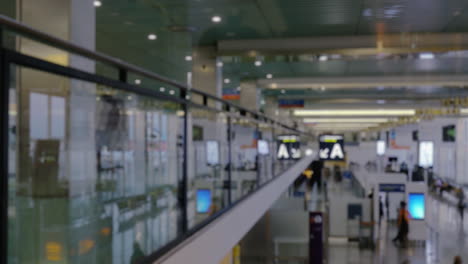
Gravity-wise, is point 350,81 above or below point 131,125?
above

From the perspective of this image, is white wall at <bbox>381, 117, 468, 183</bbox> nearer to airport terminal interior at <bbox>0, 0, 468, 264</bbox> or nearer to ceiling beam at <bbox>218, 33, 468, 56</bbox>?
airport terminal interior at <bbox>0, 0, 468, 264</bbox>

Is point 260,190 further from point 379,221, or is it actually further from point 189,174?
point 379,221

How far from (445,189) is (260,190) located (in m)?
26.0

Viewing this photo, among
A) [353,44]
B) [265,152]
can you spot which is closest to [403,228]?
[353,44]

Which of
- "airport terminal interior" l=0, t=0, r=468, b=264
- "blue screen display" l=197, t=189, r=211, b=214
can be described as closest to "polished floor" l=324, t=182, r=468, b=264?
"airport terminal interior" l=0, t=0, r=468, b=264

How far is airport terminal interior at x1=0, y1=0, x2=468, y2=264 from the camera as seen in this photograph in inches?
84.6

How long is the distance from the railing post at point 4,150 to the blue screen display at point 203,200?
305cm

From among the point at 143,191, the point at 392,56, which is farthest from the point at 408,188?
the point at 143,191

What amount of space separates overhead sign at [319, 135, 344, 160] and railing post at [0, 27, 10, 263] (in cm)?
2247

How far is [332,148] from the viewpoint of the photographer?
24.0 meters

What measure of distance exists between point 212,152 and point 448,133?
32662 millimetres

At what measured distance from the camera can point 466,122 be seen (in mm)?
32812

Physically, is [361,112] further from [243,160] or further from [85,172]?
[85,172]

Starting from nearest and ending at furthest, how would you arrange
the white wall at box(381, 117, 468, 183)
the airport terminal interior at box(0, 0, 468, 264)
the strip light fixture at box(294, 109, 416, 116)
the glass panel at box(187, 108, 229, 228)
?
the airport terminal interior at box(0, 0, 468, 264)
the glass panel at box(187, 108, 229, 228)
the white wall at box(381, 117, 468, 183)
the strip light fixture at box(294, 109, 416, 116)
